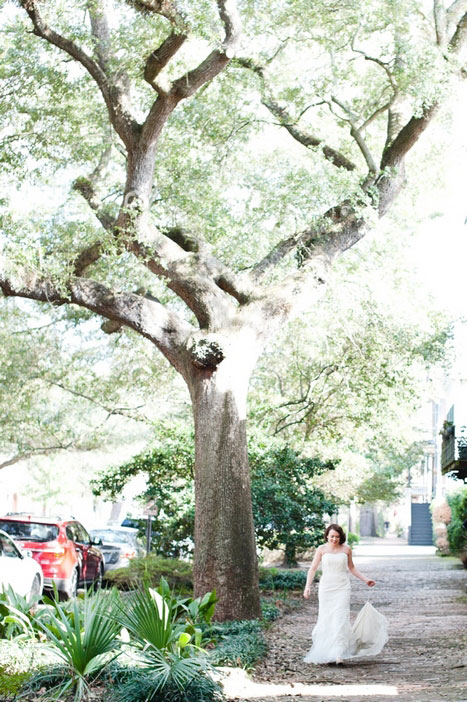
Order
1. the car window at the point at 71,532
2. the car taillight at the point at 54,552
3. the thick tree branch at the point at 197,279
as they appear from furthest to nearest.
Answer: the car window at the point at 71,532, the car taillight at the point at 54,552, the thick tree branch at the point at 197,279

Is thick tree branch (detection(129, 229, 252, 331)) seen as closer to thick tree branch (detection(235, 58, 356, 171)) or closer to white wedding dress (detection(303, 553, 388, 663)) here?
thick tree branch (detection(235, 58, 356, 171))

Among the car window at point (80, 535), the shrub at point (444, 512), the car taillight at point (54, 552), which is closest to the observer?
the car taillight at point (54, 552)

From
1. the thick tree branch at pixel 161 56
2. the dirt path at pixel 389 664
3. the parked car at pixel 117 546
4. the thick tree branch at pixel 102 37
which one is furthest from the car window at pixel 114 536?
the thick tree branch at pixel 161 56

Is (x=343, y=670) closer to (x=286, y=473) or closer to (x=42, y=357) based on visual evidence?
(x=286, y=473)

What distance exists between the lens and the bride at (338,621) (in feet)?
34.3

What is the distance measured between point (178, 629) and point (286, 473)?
11.5 meters

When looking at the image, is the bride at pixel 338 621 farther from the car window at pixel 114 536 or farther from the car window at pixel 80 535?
the car window at pixel 114 536

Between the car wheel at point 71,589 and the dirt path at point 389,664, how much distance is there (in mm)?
4451

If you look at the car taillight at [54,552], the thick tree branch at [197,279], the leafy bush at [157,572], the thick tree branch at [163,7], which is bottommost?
the leafy bush at [157,572]

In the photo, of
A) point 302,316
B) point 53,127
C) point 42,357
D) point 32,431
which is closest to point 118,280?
point 53,127

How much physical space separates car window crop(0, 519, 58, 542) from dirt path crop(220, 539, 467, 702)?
5.05 m

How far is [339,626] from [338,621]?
0.07m

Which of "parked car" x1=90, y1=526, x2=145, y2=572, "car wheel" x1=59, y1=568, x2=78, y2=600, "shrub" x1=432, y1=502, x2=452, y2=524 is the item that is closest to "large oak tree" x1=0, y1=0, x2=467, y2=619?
"car wheel" x1=59, y1=568, x2=78, y2=600

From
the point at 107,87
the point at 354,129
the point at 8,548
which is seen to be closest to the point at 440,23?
the point at 354,129
